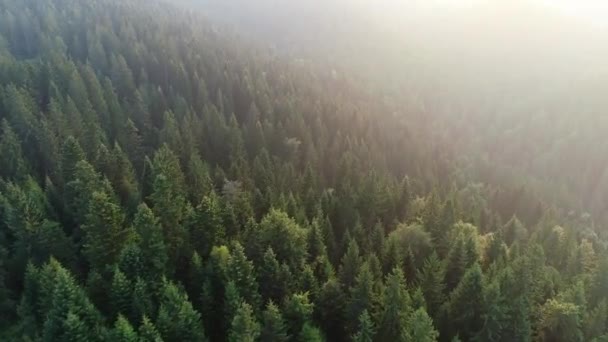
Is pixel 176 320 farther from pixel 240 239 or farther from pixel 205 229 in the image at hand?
pixel 240 239

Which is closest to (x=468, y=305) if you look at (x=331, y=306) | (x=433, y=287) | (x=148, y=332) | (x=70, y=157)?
(x=433, y=287)

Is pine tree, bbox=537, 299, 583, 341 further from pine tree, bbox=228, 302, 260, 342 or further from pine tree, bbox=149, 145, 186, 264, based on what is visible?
pine tree, bbox=149, 145, 186, 264

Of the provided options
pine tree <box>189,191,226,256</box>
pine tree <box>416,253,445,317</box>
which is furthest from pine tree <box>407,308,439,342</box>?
pine tree <box>189,191,226,256</box>

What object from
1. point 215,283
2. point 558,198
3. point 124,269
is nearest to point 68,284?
point 124,269

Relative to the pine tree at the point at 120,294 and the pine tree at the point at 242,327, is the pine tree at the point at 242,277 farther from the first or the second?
the pine tree at the point at 120,294

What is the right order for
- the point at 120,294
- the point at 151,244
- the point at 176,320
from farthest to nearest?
1. the point at 151,244
2. the point at 120,294
3. the point at 176,320

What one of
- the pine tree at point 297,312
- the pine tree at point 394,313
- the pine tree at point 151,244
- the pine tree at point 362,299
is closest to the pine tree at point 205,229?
the pine tree at point 151,244

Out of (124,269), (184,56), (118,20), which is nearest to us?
(124,269)

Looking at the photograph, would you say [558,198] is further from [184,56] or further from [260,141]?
[184,56]
